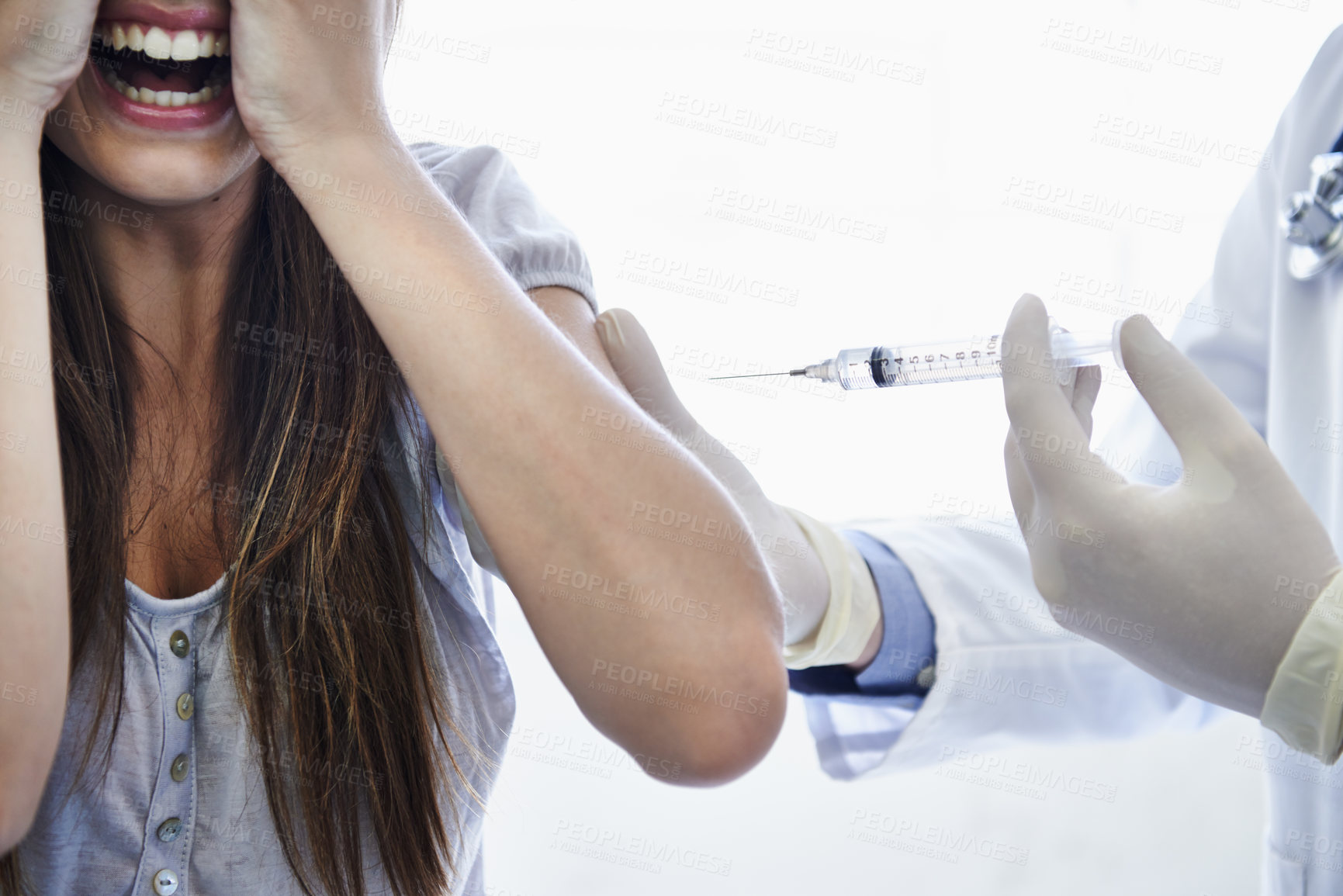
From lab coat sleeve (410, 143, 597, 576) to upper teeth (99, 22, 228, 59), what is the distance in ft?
0.65

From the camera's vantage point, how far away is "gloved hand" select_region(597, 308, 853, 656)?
3.58ft

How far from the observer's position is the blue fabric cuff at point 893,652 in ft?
→ 4.01

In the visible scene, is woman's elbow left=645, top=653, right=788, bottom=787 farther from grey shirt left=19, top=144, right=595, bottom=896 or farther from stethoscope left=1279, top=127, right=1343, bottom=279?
stethoscope left=1279, top=127, right=1343, bottom=279

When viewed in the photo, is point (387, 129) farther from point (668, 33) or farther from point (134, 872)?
point (668, 33)

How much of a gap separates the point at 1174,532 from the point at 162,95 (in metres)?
1.06

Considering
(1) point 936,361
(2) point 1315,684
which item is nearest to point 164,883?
(1) point 936,361

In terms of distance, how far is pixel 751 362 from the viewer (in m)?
2.18

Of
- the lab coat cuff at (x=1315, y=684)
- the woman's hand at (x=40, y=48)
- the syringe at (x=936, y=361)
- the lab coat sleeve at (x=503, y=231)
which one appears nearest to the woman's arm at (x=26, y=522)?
the woman's hand at (x=40, y=48)

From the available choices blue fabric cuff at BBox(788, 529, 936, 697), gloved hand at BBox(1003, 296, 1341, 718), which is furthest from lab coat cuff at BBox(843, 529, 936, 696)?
gloved hand at BBox(1003, 296, 1341, 718)

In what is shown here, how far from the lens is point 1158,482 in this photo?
1.41m

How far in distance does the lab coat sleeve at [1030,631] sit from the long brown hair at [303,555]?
596 millimetres

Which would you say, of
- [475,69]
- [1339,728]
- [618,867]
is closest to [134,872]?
[1339,728]

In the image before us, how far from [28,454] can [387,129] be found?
38 centimetres

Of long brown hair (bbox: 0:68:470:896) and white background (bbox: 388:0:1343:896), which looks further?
white background (bbox: 388:0:1343:896)
